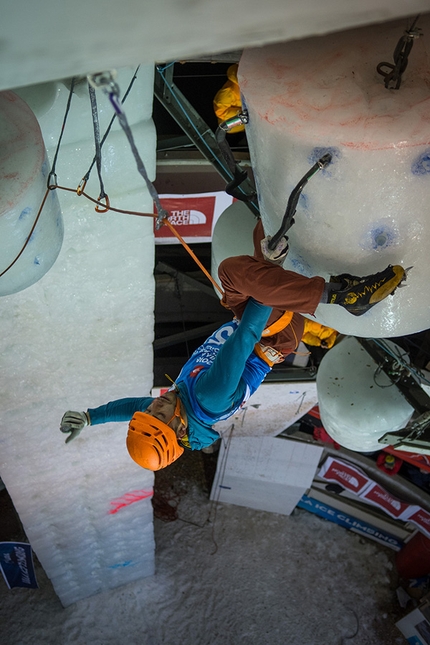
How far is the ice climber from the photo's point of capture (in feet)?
6.61

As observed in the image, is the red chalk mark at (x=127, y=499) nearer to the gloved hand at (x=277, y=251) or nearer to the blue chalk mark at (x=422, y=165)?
the gloved hand at (x=277, y=251)

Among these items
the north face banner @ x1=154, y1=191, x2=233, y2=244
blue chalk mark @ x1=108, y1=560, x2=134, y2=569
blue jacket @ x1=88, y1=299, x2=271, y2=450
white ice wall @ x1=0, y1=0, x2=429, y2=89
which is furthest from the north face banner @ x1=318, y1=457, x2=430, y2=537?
white ice wall @ x1=0, y1=0, x2=429, y2=89

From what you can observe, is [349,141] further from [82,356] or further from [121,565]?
[121,565]

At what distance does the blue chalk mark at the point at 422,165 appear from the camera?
67.5 inches

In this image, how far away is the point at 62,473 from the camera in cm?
508

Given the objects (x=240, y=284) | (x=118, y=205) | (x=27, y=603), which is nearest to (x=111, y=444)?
(x=118, y=205)

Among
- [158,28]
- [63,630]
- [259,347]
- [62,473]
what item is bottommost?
[63,630]

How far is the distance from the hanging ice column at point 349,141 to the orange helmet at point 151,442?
3.55 ft

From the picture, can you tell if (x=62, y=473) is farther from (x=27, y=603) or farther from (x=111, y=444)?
(x=27, y=603)

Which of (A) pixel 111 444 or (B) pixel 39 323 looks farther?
(A) pixel 111 444

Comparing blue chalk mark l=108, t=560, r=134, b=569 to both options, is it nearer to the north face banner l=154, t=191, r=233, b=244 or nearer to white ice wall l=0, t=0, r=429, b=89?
the north face banner l=154, t=191, r=233, b=244

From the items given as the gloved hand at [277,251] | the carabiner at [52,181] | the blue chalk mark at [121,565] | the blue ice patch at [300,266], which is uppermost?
the carabiner at [52,181]

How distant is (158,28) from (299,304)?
1202 millimetres

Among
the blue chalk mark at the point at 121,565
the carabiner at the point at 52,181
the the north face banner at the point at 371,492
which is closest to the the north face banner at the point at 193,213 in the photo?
the carabiner at the point at 52,181
